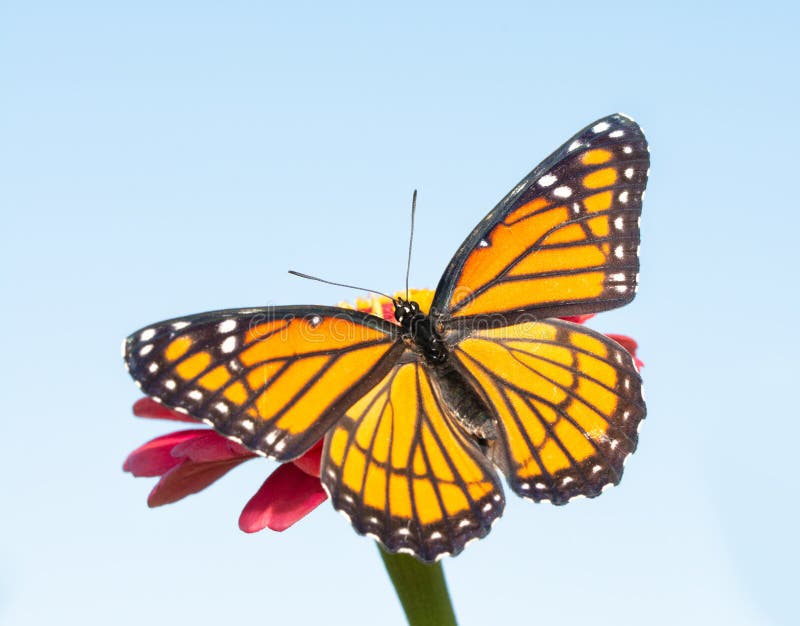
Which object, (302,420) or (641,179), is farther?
(641,179)

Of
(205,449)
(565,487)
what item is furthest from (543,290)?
(205,449)

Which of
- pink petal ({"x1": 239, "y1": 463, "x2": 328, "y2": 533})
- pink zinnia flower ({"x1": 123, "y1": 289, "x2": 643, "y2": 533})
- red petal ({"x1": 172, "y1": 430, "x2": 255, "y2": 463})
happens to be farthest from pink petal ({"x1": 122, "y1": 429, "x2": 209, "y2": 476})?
pink petal ({"x1": 239, "y1": 463, "x2": 328, "y2": 533})

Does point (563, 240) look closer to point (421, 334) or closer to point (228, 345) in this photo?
point (421, 334)

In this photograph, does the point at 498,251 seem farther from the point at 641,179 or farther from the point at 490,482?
the point at 490,482

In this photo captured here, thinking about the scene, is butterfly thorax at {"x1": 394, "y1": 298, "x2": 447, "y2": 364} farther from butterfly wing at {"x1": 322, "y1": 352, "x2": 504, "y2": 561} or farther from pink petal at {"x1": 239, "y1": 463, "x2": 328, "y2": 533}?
pink petal at {"x1": 239, "y1": 463, "x2": 328, "y2": 533}

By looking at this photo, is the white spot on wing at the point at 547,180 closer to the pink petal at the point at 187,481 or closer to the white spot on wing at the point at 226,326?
the white spot on wing at the point at 226,326

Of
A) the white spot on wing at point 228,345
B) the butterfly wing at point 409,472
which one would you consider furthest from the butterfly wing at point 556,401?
the white spot on wing at point 228,345
